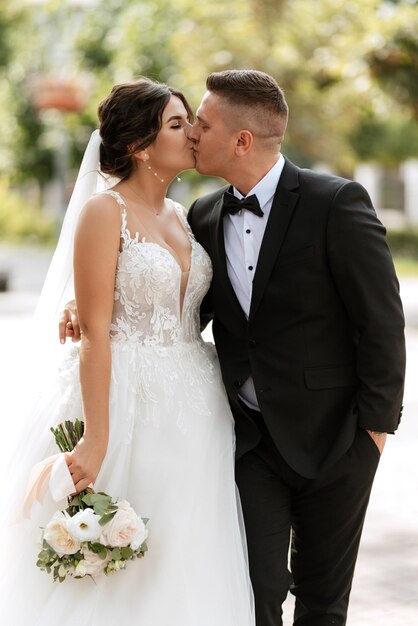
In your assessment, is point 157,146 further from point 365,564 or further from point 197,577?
point 365,564

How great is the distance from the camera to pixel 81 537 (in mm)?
3438

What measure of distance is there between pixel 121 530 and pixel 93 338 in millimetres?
643

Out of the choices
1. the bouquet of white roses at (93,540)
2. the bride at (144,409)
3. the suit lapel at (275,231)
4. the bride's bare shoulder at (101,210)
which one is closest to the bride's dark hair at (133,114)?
the bride at (144,409)

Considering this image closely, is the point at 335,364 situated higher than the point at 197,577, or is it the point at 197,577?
the point at 335,364

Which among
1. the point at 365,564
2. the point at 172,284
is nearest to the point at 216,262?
the point at 172,284

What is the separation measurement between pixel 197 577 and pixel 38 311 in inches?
47.6

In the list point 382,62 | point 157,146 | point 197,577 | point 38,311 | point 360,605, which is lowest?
point 360,605

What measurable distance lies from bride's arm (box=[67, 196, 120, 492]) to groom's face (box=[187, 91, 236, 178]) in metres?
0.49

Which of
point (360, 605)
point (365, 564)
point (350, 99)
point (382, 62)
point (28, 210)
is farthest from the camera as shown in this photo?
point (28, 210)

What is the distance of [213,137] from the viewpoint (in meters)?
3.85

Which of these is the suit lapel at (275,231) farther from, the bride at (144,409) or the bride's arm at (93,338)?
the bride's arm at (93,338)

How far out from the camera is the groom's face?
151 inches

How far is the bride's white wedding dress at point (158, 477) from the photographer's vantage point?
11.9 ft

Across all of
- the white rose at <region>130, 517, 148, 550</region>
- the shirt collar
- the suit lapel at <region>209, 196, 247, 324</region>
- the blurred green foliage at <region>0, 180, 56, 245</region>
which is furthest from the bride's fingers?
the blurred green foliage at <region>0, 180, 56, 245</region>
